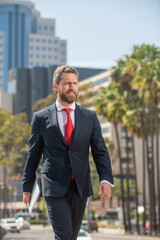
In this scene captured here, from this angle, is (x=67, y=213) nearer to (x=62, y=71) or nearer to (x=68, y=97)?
(x=68, y=97)

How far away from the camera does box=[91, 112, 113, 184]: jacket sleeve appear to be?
445 cm

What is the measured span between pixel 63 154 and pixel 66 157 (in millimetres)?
34

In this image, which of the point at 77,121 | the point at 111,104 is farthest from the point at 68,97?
the point at 111,104

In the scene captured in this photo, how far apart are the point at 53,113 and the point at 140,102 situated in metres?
46.9

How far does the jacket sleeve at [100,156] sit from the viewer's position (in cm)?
445

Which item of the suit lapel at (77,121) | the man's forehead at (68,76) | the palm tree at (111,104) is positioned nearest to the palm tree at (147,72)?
the palm tree at (111,104)

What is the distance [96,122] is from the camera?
4695mm

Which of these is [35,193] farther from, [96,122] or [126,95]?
[126,95]

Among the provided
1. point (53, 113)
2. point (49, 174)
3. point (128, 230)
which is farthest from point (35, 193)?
point (128, 230)

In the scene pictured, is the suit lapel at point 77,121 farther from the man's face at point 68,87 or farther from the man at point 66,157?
the man's face at point 68,87

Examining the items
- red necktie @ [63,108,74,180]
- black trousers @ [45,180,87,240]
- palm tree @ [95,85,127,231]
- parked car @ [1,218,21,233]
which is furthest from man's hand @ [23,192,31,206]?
palm tree @ [95,85,127,231]

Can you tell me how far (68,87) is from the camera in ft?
15.0

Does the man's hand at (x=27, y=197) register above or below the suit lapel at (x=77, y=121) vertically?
below

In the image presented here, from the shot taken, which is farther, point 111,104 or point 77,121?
point 111,104
